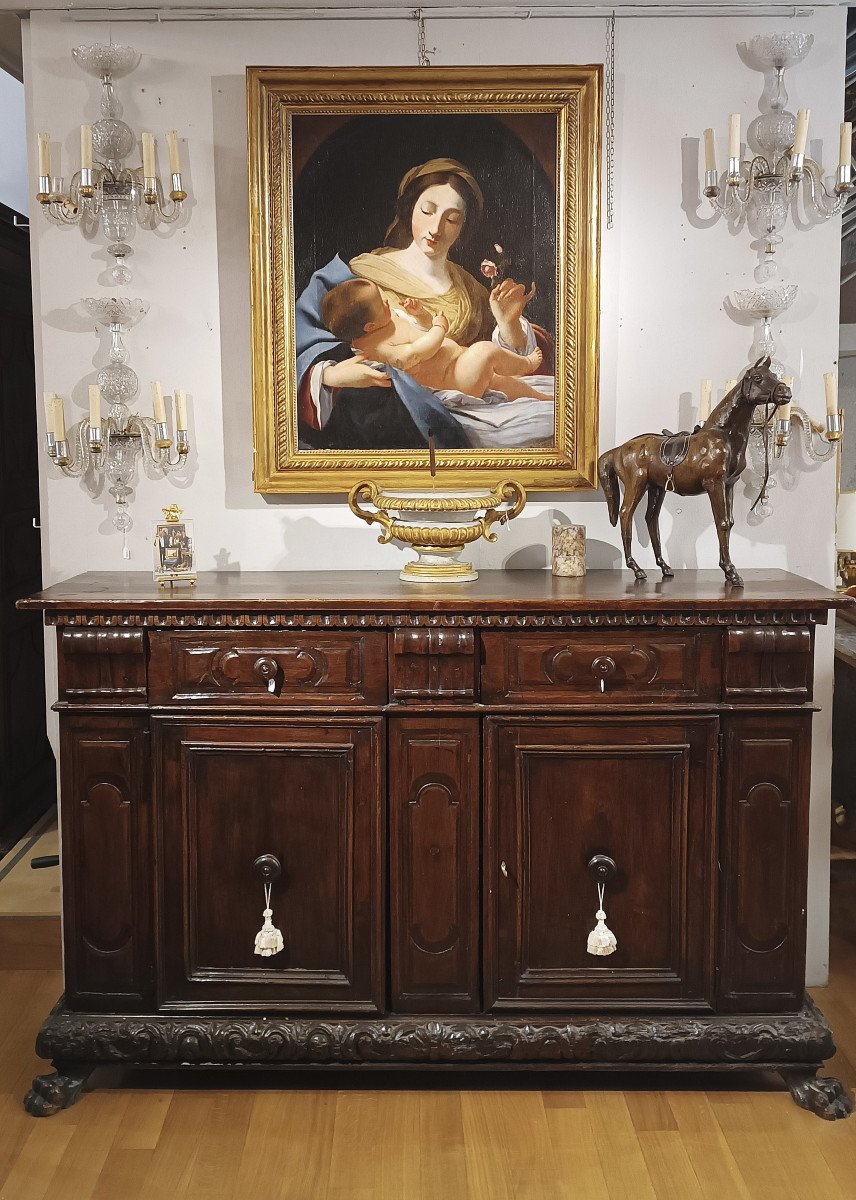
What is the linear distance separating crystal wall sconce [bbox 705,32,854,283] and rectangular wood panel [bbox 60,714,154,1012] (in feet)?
7.14

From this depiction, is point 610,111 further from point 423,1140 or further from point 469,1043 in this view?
point 423,1140

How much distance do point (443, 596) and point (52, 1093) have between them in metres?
1.56

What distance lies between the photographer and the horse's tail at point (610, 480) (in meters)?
3.00

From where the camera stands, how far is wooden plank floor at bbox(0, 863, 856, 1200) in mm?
2422

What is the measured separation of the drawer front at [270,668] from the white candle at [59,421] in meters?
0.79

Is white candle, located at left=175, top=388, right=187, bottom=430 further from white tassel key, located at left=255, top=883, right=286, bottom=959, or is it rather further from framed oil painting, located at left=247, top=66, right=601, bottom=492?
white tassel key, located at left=255, top=883, right=286, bottom=959

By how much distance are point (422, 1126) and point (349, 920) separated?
1.67 feet

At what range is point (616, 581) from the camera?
2.98 metres

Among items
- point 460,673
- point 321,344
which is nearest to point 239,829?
point 460,673

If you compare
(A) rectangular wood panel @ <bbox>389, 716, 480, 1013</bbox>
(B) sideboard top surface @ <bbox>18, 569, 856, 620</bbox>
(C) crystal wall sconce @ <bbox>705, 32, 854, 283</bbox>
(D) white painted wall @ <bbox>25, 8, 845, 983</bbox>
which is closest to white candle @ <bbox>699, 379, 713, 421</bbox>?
(D) white painted wall @ <bbox>25, 8, 845, 983</bbox>

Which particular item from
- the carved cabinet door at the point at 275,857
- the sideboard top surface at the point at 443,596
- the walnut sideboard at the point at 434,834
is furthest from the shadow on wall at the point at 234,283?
the carved cabinet door at the point at 275,857

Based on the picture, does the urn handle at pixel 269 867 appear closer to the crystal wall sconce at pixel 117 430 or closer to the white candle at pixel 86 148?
the crystal wall sconce at pixel 117 430

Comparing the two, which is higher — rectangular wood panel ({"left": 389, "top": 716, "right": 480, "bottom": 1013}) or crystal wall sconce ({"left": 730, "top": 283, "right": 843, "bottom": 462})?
crystal wall sconce ({"left": 730, "top": 283, "right": 843, "bottom": 462})

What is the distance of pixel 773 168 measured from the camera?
313 cm
